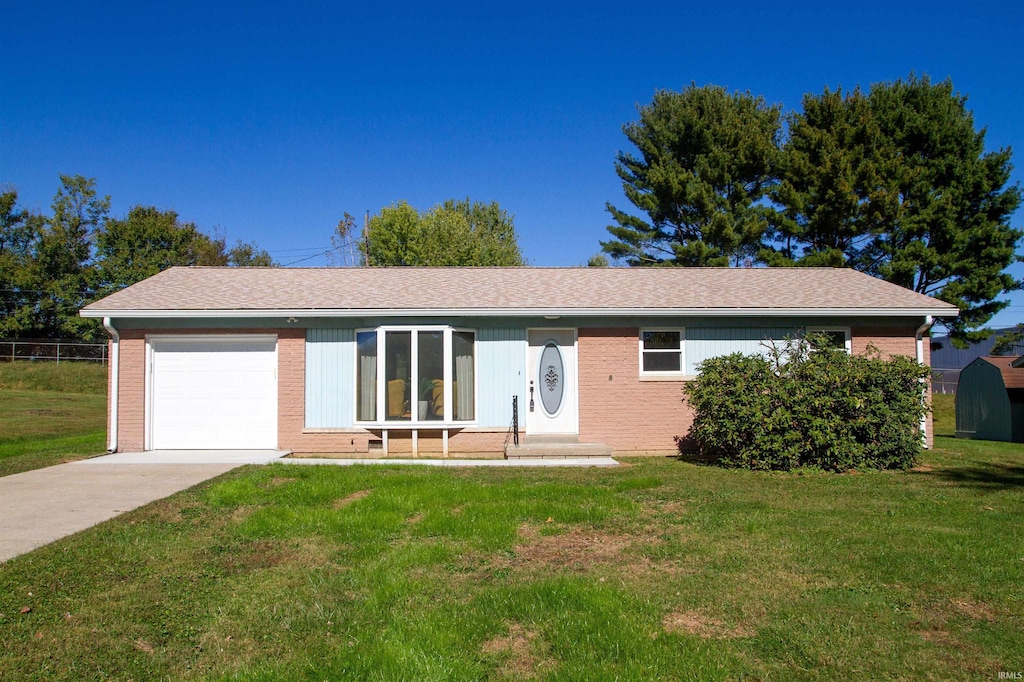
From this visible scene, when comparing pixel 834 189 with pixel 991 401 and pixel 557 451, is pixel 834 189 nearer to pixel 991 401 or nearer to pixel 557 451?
pixel 991 401

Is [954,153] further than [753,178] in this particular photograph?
No

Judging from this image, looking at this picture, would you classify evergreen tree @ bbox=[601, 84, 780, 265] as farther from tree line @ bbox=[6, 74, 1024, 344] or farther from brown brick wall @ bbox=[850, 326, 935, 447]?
brown brick wall @ bbox=[850, 326, 935, 447]

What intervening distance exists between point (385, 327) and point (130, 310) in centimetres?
440

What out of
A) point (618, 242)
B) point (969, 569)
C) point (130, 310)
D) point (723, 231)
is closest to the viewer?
point (969, 569)

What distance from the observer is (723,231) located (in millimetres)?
29281

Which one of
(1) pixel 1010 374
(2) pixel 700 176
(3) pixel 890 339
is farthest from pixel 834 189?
(3) pixel 890 339

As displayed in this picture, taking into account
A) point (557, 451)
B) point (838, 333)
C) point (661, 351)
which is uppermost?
point (838, 333)

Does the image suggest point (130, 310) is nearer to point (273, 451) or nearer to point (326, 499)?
point (273, 451)

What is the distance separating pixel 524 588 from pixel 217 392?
9562 mm

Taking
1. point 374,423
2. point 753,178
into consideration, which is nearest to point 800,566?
point 374,423

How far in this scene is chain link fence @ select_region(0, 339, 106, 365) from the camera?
34.4 metres

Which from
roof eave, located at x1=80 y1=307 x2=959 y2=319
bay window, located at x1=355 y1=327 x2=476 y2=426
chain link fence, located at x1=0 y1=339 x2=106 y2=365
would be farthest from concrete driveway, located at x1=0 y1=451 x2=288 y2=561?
chain link fence, located at x1=0 y1=339 x2=106 y2=365

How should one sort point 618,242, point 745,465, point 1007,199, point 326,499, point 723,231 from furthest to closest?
point 618,242 < point 723,231 < point 1007,199 < point 745,465 < point 326,499

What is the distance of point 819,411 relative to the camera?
10.8 meters
